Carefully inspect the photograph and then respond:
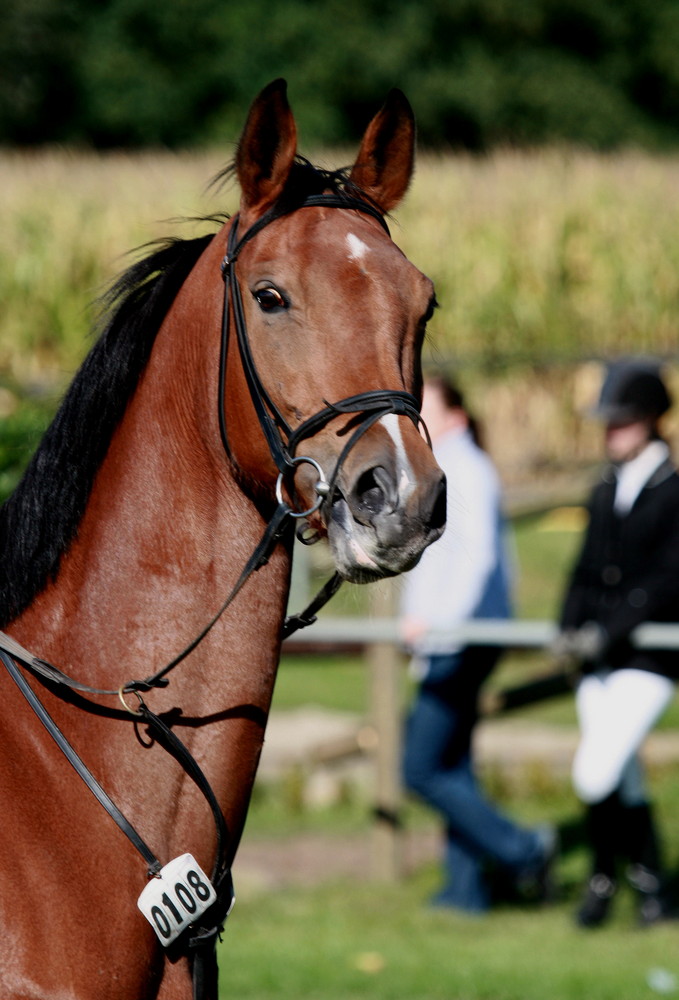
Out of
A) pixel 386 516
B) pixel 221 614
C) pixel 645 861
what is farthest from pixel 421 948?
pixel 386 516

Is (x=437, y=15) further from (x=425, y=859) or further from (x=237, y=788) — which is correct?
(x=237, y=788)

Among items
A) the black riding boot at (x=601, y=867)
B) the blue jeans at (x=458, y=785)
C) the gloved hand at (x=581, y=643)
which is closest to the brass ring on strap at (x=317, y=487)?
the gloved hand at (x=581, y=643)

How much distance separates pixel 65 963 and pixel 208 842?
358 millimetres

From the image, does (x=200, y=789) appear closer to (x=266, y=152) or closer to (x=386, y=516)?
(x=386, y=516)

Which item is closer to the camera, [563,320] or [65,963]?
[65,963]

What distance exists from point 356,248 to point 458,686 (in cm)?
400

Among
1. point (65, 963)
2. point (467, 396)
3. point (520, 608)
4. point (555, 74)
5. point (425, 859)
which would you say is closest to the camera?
point (65, 963)

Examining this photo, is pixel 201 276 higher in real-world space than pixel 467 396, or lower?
higher

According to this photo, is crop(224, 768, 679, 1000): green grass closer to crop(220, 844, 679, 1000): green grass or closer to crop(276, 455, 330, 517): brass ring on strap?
crop(220, 844, 679, 1000): green grass

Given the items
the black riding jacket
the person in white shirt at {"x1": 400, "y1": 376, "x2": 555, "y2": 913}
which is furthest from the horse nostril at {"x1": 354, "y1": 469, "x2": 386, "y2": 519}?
the black riding jacket

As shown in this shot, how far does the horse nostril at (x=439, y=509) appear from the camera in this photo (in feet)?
7.81

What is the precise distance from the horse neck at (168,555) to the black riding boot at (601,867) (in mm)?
3689

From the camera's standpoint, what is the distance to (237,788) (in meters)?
2.67

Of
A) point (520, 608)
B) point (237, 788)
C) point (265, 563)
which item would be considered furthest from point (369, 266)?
point (520, 608)
